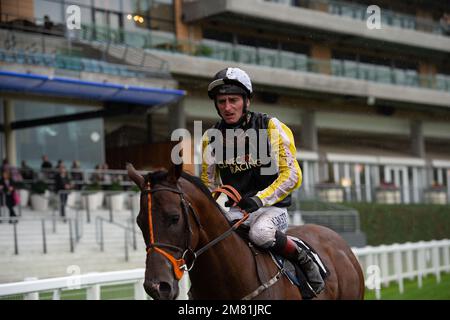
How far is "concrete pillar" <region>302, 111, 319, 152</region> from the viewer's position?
3341 cm

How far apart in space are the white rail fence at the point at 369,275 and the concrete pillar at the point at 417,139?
20785 millimetres

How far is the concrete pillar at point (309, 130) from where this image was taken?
33.4 meters

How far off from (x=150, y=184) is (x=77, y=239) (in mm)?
13074

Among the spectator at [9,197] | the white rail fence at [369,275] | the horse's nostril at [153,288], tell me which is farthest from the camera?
the spectator at [9,197]

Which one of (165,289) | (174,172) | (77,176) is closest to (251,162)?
(174,172)

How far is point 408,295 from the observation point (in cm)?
1339

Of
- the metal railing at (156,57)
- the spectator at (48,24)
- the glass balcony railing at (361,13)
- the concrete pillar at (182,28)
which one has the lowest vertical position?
the metal railing at (156,57)

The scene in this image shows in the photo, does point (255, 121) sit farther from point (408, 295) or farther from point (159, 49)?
point (159, 49)

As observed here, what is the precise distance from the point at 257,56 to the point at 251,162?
80.8 ft

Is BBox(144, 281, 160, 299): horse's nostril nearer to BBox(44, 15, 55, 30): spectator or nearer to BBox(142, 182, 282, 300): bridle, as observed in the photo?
BBox(142, 182, 282, 300): bridle

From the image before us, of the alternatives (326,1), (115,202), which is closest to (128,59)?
(115,202)

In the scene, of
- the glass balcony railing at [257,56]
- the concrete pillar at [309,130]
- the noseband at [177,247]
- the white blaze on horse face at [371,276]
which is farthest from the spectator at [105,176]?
the noseband at [177,247]

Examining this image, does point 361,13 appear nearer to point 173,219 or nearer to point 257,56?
point 257,56

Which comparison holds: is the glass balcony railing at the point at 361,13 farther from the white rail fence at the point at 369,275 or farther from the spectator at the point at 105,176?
the white rail fence at the point at 369,275
